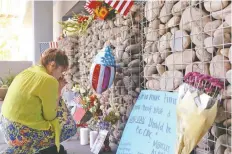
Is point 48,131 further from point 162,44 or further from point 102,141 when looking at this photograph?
point 162,44

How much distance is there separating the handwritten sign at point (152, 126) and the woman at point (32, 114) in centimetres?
49

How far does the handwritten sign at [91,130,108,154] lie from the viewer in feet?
7.66

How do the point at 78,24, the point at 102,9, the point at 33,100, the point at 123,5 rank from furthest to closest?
the point at 78,24
the point at 102,9
the point at 123,5
the point at 33,100

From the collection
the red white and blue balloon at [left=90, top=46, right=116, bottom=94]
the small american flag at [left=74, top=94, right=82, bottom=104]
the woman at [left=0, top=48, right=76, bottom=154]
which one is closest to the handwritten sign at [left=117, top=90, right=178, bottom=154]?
the red white and blue balloon at [left=90, top=46, right=116, bottom=94]

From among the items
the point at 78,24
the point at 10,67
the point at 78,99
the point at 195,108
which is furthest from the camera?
the point at 10,67

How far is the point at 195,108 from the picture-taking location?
4.14 ft

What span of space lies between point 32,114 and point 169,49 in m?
0.92

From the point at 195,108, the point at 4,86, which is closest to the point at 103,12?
the point at 195,108

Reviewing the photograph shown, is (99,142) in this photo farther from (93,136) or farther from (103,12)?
(103,12)

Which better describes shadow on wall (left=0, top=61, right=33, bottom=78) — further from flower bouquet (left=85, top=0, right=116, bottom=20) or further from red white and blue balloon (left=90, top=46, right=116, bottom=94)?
red white and blue balloon (left=90, top=46, right=116, bottom=94)

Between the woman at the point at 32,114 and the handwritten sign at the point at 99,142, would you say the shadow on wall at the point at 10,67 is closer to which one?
the handwritten sign at the point at 99,142

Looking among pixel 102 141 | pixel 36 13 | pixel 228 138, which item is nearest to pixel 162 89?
pixel 228 138

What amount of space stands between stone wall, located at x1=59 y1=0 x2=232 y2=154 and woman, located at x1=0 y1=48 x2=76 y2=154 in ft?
1.69

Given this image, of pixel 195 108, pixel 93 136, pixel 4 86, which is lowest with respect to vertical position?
pixel 93 136
